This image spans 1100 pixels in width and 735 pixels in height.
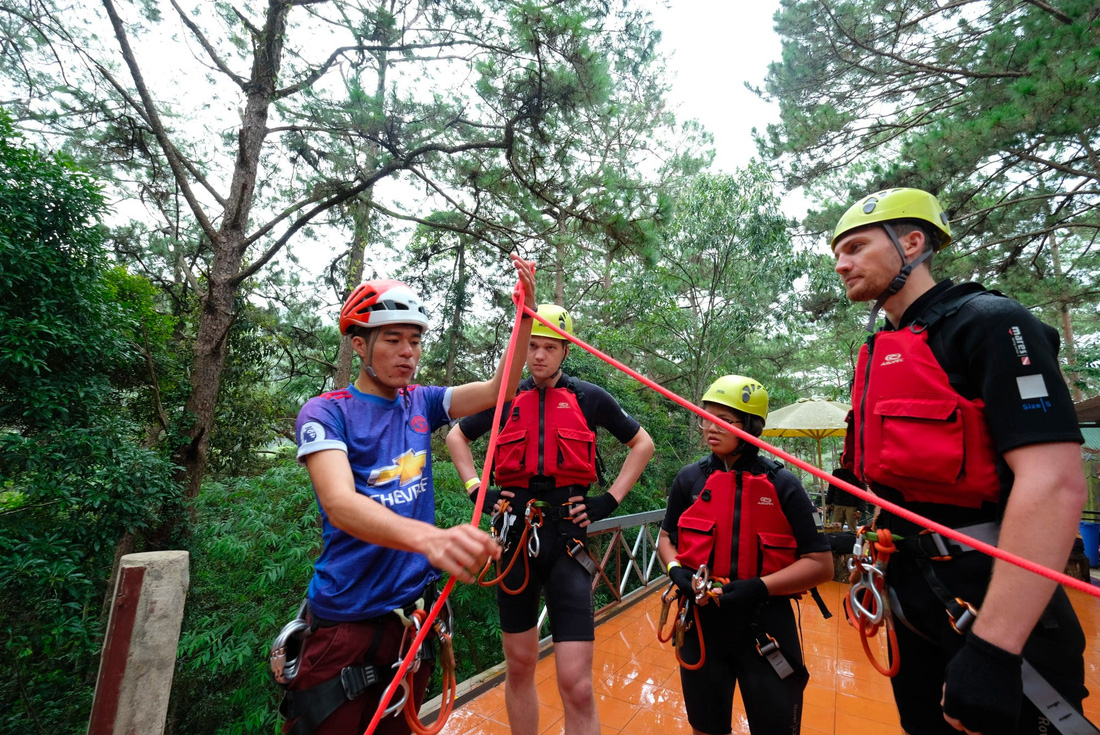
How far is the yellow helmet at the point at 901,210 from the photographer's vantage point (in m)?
1.63

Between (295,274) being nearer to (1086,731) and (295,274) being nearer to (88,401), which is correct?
(88,401)

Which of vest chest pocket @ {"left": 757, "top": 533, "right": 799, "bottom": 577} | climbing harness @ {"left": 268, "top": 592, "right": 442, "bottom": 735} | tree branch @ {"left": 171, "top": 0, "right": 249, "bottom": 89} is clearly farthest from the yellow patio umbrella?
tree branch @ {"left": 171, "top": 0, "right": 249, "bottom": 89}

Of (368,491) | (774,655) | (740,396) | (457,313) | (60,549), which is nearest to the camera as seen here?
(368,491)

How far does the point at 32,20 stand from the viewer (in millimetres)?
5305

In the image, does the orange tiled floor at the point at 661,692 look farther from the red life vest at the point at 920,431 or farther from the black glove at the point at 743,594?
the red life vest at the point at 920,431

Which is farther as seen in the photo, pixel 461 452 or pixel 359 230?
pixel 359 230

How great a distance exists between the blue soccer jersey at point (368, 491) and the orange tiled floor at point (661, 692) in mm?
2141

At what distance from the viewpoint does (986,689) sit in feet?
3.78

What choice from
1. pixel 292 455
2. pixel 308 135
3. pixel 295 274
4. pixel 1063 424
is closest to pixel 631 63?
pixel 308 135

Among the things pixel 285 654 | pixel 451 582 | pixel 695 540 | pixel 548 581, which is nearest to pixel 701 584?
pixel 695 540

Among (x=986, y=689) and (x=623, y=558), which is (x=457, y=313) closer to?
(x=623, y=558)

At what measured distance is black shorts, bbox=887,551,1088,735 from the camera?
4.06 feet

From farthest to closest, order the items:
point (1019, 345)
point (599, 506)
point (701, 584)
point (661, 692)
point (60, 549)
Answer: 1. point (661, 692)
2. point (60, 549)
3. point (599, 506)
4. point (701, 584)
5. point (1019, 345)

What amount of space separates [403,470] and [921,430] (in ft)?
5.54
